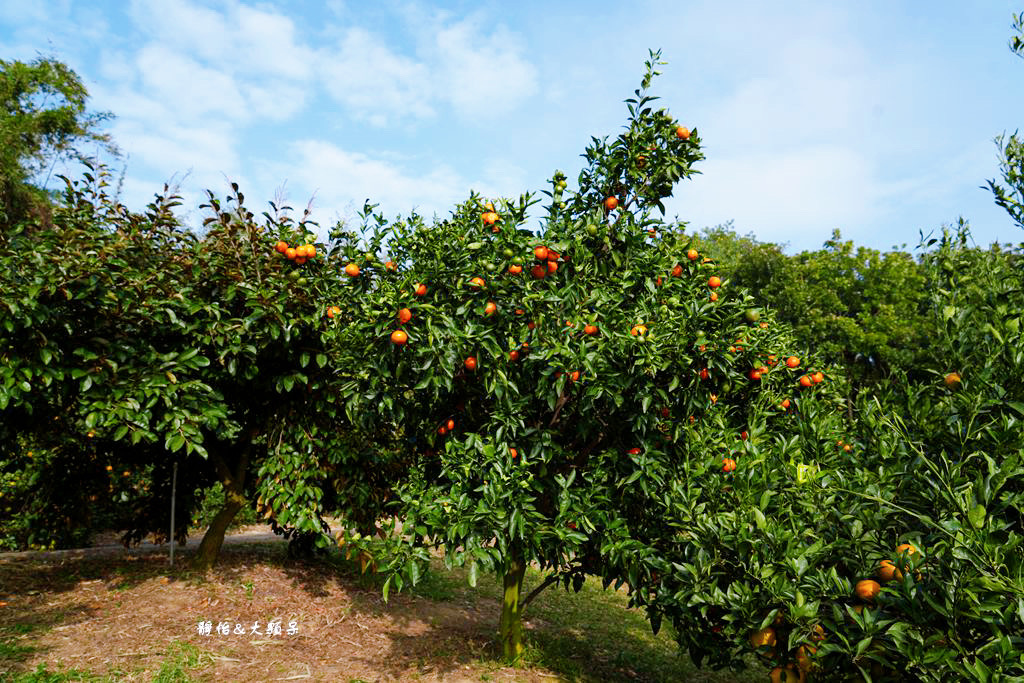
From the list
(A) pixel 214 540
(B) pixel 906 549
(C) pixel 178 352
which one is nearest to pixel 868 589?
(B) pixel 906 549

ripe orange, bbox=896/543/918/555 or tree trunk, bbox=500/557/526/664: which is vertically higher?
ripe orange, bbox=896/543/918/555

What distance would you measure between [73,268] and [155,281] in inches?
22.8

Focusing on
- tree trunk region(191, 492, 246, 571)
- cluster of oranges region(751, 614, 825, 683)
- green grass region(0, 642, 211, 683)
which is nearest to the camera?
cluster of oranges region(751, 614, 825, 683)

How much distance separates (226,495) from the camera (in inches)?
249

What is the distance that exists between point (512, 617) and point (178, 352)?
3249 millimetres

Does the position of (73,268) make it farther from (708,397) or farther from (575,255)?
(708,397)

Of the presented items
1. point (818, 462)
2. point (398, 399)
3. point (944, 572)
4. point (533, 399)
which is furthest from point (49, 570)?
point (944, 572)

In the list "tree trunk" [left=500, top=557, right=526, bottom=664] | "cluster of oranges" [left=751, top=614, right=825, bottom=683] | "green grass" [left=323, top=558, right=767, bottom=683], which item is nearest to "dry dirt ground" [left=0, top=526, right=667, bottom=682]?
"tree trunk" [left=500, top=557, right=526, bottom=664]

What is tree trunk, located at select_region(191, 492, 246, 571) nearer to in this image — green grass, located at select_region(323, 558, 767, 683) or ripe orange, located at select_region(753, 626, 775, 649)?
green grass, located at select_region(323, 558, 767, 683)

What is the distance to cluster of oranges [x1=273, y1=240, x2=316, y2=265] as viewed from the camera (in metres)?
5.06

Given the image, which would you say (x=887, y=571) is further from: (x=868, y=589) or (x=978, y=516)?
(x=978, y=516)

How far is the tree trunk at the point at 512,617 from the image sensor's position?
4.76m

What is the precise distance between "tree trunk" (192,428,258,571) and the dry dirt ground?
18cm

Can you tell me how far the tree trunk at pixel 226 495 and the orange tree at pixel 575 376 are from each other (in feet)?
7.41
